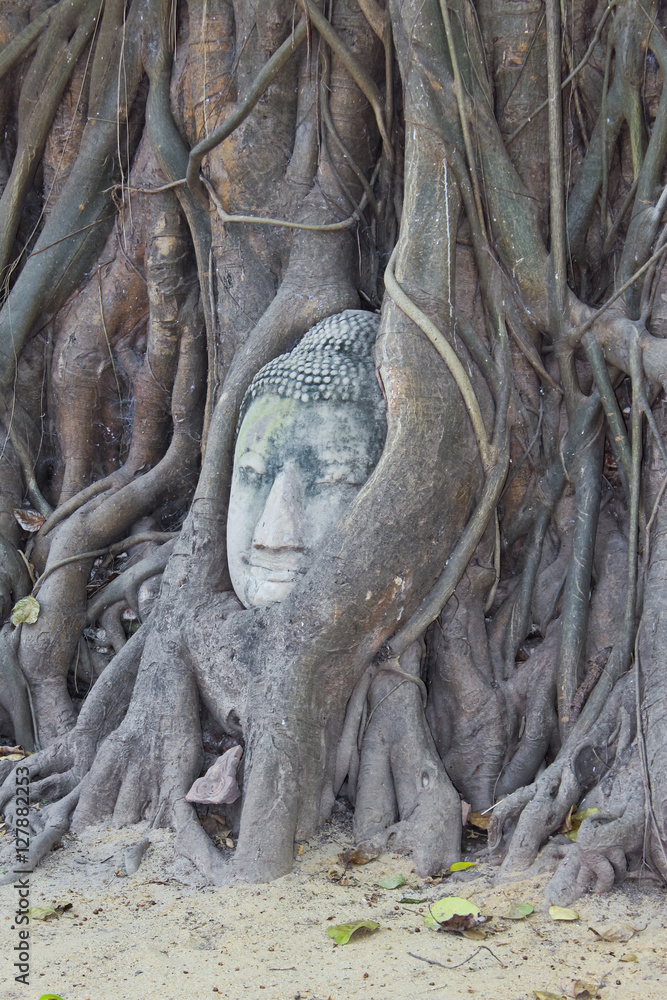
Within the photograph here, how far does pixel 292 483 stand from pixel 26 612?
1.47 m

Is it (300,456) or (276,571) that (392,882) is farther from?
(300,456)

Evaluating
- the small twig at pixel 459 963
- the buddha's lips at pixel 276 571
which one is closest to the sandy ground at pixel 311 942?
the small twig at pixel 459 963

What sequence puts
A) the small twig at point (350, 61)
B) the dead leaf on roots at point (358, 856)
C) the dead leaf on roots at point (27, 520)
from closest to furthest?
1. the dead leaf on roots at point (358, 856)
2. the small twig at point (350, 61)
3. the dead leaf on roots at point (27, 520)

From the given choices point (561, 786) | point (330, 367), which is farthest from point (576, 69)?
point (561, 786)

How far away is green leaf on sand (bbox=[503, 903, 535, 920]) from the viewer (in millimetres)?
2248

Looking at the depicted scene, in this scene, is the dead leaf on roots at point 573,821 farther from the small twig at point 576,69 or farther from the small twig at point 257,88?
the small twig at point 257,88

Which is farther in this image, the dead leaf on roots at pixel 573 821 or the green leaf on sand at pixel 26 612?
the green leaf on sand at pixel 26 612

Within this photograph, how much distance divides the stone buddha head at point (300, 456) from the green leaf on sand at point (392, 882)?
3.14ft

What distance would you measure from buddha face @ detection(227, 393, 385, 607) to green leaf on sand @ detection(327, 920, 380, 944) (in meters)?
1.12

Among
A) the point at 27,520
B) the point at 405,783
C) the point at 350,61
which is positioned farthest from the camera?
the point at 27,520

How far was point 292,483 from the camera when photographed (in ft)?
10.3

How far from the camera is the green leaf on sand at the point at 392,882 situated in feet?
8.23

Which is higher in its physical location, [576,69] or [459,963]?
[576,69]

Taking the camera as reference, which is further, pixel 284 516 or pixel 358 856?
pixel 284 516
